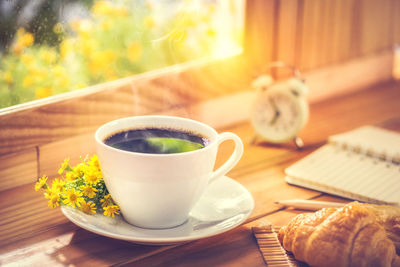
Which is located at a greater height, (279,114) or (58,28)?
(58,28)

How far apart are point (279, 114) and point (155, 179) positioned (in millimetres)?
576

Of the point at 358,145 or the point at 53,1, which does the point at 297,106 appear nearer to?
the point at 358,145

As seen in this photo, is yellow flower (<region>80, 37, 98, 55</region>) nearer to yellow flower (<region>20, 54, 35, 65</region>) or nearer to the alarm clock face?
yellow flower (<region>20, 54, 35, 65</region>)

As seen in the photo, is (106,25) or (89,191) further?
(106,25)

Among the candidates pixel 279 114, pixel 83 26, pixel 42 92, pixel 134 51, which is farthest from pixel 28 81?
pixel 279 114

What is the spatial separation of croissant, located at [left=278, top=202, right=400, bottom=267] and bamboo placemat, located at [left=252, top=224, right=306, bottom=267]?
1.0 inches

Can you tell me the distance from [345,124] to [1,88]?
85cm

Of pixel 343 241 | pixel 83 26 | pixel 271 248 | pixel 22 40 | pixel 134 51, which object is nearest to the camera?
pixel 343 241

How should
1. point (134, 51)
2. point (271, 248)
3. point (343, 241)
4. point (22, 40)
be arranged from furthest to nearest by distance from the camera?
point (134, 51) < point (22, 40) < point (271, 248) < point (343, 241)

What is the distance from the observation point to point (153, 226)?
2.65 ft

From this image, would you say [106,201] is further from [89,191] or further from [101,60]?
[101,60]

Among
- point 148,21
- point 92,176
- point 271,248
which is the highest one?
point 148,21

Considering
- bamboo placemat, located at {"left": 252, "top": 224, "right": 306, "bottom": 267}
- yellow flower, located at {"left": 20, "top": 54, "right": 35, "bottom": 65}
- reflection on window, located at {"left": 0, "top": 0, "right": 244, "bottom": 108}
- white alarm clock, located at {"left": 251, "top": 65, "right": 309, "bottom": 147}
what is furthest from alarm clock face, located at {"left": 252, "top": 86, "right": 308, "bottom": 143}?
yellow flower, located at {"left": 20, "top": 54, "right": 35, "bottom": 65}

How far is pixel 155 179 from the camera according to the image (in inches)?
29.6
